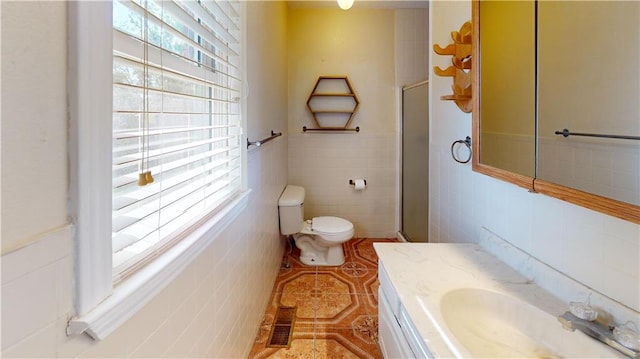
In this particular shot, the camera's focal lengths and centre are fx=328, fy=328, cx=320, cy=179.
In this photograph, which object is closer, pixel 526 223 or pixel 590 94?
pixel 590 94

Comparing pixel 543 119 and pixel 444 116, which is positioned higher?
pixel 444 116

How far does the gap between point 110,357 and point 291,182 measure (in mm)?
3062

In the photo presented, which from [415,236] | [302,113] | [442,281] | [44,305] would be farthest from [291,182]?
[44,305]

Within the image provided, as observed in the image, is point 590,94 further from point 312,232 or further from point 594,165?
point 312,232

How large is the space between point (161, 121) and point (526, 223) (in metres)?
1.41

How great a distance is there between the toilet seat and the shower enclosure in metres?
0.69

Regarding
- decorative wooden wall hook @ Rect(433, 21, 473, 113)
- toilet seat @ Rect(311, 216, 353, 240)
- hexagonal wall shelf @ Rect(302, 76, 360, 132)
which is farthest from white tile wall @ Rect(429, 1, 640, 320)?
hexagonal wall shelf @ Rect(302, 76, 360, 132)

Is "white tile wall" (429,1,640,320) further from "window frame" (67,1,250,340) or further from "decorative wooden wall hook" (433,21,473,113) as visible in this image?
"window frame" (67,1,250,340)

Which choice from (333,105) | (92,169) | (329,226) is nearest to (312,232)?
(329,226)

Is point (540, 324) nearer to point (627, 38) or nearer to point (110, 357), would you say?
point (627, 38)

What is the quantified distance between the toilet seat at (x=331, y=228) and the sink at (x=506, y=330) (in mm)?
1768

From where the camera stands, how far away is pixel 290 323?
85.0 inches

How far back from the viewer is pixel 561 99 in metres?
1.19

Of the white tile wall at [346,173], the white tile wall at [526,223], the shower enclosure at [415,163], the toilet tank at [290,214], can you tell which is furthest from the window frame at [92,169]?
the white tile wall at [346,173]
